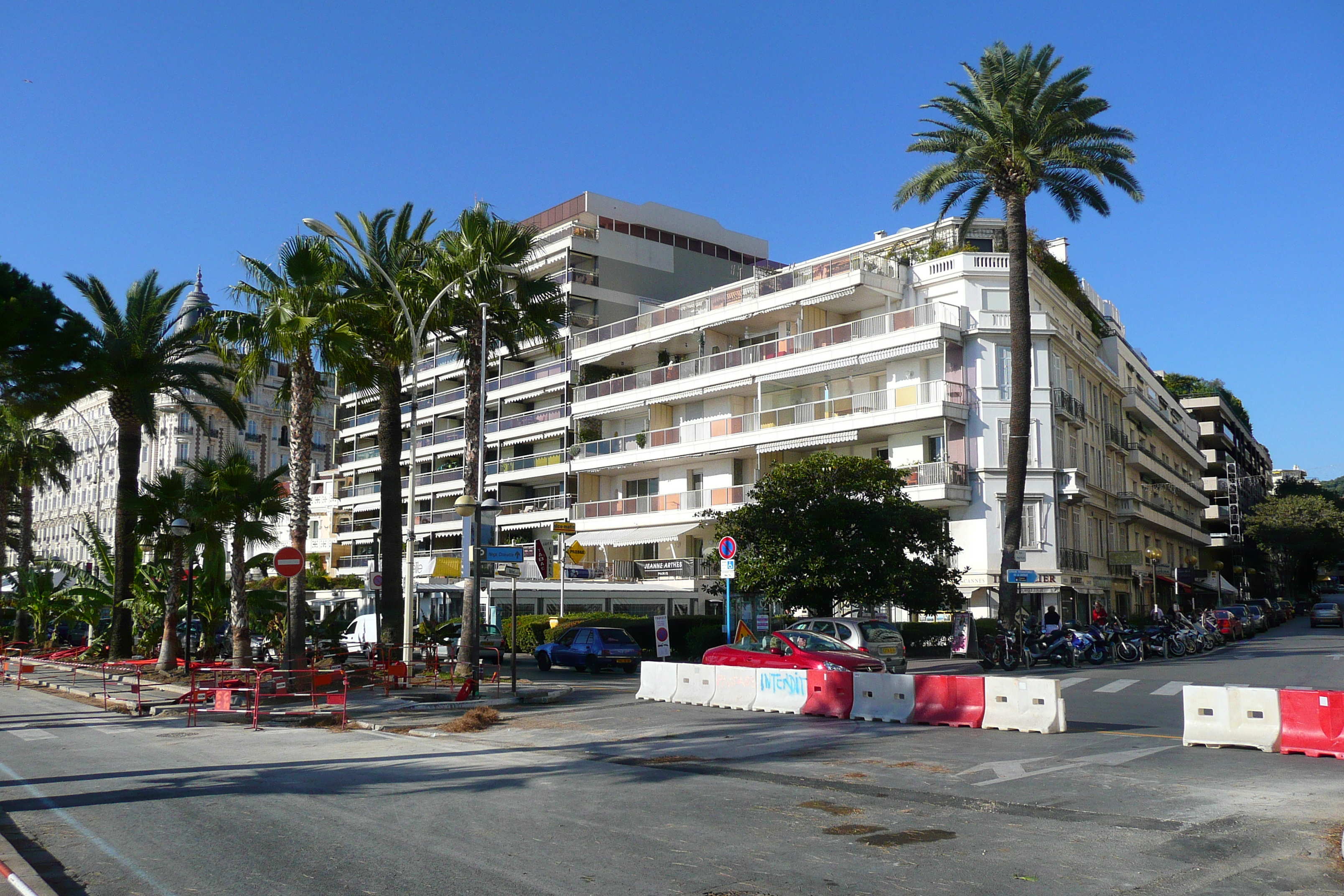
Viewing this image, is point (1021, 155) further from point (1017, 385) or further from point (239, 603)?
point (239, 603)

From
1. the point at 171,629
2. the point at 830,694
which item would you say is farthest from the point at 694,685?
the point at 171,629

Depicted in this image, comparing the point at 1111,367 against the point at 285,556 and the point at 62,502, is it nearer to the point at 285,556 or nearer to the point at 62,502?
the point at 285,556

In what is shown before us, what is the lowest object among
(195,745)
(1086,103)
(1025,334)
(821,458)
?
(195,745)

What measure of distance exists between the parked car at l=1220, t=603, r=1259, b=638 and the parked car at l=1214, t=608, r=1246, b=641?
10.5 inches

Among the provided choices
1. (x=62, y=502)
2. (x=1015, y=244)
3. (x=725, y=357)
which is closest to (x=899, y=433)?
(x=725, y=357)

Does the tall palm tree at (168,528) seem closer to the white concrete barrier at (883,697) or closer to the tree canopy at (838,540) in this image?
the white concrete barrier at (883,697)

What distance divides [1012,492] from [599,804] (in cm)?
2542

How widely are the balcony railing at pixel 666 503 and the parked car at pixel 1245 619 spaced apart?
21.9m

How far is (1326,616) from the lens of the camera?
59812mm

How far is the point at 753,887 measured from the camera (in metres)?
6.73

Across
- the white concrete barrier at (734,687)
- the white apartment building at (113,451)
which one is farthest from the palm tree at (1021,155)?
the white apartment building at (113,451)

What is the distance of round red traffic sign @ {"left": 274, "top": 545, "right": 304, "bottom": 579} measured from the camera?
66.6 ft

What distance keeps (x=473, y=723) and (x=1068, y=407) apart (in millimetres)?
36594

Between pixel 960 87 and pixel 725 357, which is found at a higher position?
pixel 960 87
